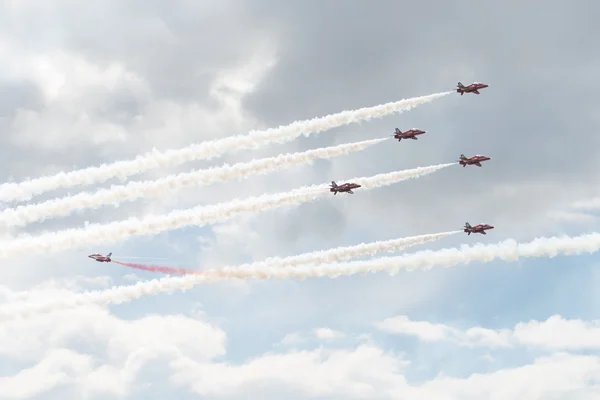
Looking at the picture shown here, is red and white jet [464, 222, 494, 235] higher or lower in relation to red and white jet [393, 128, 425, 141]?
lower

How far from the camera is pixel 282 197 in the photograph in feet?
499

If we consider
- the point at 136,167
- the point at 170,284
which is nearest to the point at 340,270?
the point at 170,284

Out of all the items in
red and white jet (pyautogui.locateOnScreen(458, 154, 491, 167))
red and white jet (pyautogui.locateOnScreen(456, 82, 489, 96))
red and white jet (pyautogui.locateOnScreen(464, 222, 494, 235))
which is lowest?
red and white jet (pyautogui.locateOnScreen(464, 222, 494, 235))

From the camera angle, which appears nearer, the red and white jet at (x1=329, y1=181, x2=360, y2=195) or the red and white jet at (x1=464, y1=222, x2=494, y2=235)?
the red and white jet at (x1=329, y1=181, x2=360, y2=195)

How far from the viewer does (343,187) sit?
157125 mm

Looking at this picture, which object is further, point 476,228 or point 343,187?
point 476,228

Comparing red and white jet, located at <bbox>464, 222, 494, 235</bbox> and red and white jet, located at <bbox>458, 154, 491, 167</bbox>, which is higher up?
red and white jet, located at <bbox>458, 154, 491, 167</bbox>

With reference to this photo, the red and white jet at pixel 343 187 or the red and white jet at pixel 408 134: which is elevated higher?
the red and white jet at pixel 408 134

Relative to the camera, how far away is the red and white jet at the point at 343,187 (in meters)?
157

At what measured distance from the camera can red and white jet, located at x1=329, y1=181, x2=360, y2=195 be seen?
515ft

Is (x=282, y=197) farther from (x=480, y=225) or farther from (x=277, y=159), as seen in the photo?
(x=480, y=225)

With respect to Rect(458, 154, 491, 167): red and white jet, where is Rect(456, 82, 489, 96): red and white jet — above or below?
above

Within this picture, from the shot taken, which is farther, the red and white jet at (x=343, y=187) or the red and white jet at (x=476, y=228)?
the red and white jet at (x=476, y=228)

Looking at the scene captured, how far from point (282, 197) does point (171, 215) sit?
20608 millimetres
